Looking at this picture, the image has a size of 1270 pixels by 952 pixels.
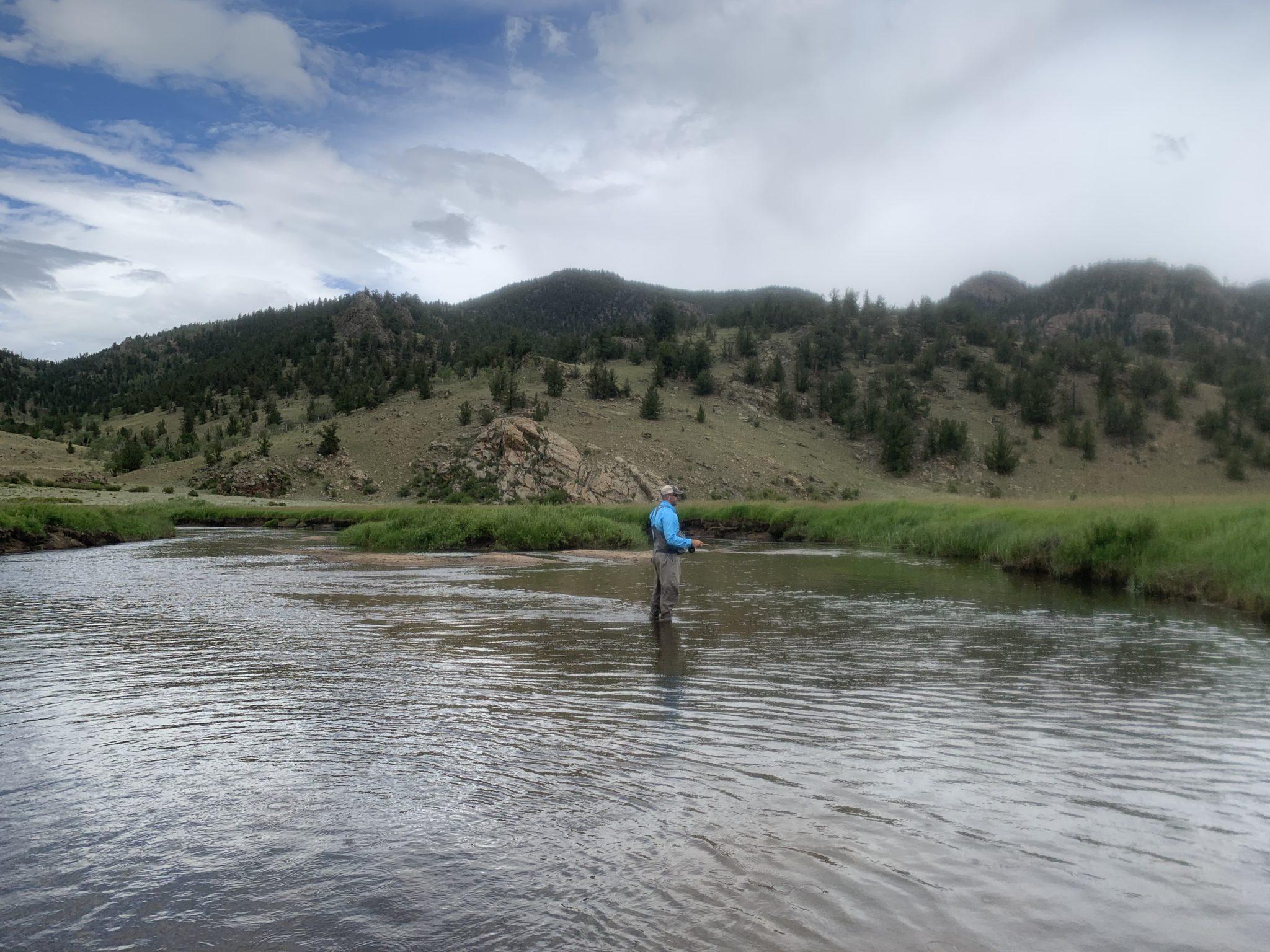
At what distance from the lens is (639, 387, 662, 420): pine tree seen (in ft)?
243

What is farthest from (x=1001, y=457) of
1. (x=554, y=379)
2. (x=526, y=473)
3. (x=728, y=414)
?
(x=526, y=473)

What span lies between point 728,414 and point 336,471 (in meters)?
37.0

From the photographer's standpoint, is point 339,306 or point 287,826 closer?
point 287,826

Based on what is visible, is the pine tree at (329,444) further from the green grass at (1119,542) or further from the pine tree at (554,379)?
the green grass at (1119,542)

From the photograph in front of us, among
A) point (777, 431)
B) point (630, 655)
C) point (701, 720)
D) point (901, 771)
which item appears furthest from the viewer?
point (777, 431)

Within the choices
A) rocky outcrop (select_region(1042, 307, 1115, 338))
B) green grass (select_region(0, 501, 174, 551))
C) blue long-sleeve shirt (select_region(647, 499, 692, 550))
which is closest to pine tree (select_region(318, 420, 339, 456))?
green grass (select_region(0, 501, 174, 551))

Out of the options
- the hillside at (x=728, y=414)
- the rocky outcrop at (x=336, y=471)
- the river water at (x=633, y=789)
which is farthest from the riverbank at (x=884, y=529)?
the hillside at (x=728, y=414)

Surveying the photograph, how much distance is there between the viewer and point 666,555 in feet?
40.3

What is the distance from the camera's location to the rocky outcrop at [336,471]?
64.2 metres

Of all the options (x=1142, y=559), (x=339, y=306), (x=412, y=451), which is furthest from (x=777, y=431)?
(x=339, y=306)

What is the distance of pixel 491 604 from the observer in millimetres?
14656

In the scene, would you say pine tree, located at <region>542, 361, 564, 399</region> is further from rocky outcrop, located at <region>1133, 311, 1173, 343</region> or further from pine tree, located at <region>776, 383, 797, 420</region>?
rocky outcrop, located at <region>1133, 311, 1173, 343</region>

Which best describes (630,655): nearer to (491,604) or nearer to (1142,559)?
(491,604)

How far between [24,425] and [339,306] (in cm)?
5371
